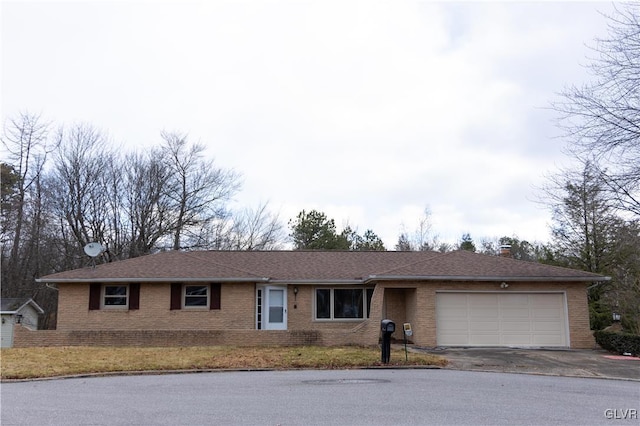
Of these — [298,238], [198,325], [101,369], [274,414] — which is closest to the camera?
[274,414]

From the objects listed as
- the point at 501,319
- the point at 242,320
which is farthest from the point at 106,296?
the point at 501,319

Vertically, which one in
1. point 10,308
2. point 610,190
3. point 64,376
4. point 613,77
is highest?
point 613,77

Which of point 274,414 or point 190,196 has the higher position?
point 190,196

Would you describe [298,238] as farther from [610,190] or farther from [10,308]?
[610,190]

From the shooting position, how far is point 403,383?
455 inches

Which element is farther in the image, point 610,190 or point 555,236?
point 555,236

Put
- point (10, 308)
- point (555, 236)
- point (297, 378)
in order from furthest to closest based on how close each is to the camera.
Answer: point (555, 236)
point (10, 308)
point (297, 378)

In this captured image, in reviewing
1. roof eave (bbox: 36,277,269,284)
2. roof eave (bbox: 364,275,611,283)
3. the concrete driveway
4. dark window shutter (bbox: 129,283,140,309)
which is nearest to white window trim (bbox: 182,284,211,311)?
roof eave (bbox: 36,277,269,284)

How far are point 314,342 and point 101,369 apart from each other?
714 cm

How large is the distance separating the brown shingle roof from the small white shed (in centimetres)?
450

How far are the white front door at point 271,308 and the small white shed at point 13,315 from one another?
408 inches

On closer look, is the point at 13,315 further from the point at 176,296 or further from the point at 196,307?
the point at 196,307

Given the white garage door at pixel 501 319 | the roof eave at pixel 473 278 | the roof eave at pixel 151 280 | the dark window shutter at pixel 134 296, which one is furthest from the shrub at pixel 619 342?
the dark window shutter at pixel 134 296

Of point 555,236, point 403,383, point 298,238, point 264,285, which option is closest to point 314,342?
point 264,285
